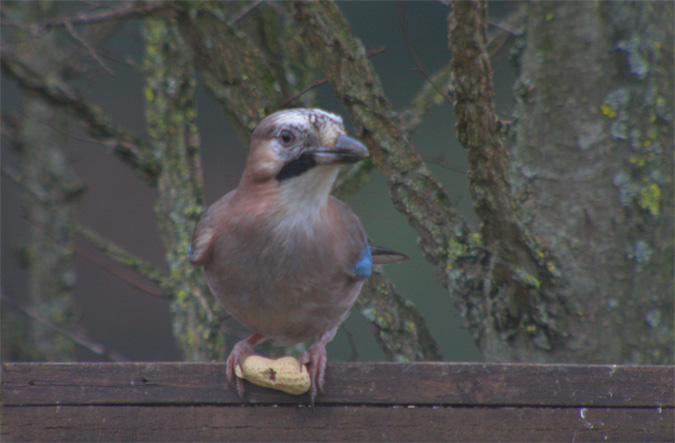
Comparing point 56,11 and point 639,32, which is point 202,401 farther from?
point 56,11

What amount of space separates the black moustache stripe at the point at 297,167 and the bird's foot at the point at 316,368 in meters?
0.50

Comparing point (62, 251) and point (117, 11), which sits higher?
point (117, 11)

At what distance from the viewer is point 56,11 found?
3.71 metres

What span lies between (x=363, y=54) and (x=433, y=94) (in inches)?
25.7

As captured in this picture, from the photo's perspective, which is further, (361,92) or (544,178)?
(544,178)

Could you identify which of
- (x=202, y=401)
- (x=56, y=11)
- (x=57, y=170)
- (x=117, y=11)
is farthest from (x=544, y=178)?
(x=56, y=11)

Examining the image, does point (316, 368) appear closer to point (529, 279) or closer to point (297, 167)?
point (297, 167)

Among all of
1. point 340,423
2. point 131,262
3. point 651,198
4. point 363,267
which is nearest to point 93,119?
point 131,262

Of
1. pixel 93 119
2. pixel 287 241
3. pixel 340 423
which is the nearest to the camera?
pixel 340 423

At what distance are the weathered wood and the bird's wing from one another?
0.75 meters

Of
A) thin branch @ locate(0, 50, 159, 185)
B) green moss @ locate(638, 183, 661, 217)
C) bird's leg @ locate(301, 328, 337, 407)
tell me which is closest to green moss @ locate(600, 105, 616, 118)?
green moss @ locate(638, 183, 661, 217)

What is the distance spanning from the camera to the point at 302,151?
175 centimetres

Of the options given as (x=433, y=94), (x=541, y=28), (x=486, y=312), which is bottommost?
(x=486, y=312)

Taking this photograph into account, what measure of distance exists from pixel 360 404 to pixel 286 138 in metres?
0.73
